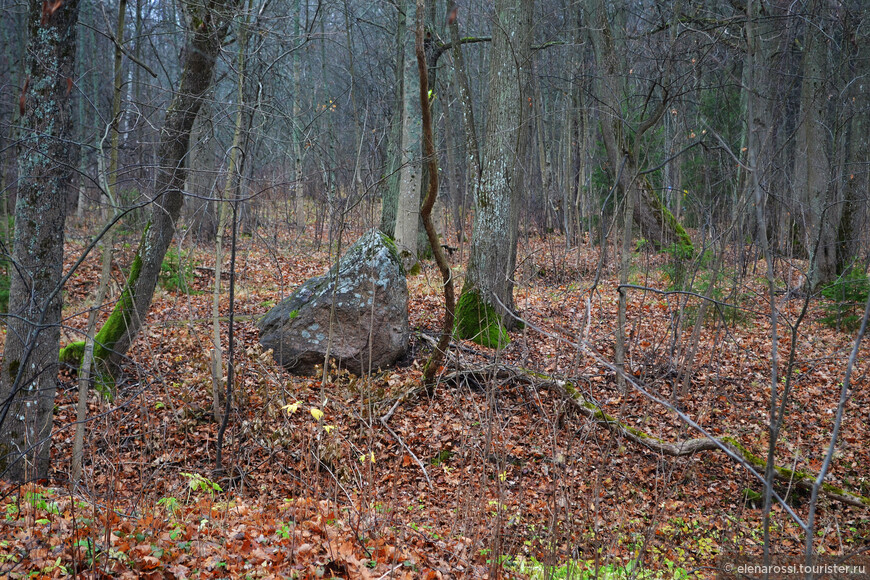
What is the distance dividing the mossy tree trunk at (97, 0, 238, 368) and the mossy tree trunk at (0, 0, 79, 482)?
1.09m

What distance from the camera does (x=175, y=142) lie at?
5895 mm

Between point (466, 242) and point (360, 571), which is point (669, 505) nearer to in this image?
point (360, 571)

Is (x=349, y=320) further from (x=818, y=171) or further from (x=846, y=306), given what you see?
(x=818, y=171)

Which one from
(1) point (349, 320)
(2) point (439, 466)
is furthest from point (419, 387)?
(1) point (349, 320)

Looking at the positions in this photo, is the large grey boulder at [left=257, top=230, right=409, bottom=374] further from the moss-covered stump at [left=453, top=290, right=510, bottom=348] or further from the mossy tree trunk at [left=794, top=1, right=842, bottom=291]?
the mossy tree trunk at [left=794, top=1, right=842, bottom=291]

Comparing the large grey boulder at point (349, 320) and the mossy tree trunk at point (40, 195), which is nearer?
the mossy tree trunk at point (40, 195)

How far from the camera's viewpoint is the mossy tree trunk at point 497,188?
6.70m

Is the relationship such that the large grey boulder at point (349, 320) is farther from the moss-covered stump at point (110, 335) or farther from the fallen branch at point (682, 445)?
the moss-covered stump at point (110, 335)

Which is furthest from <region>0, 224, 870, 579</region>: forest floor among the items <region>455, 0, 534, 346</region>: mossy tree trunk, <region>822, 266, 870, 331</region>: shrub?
<region>455, 0, 534, 346</region>: mossy tree trunk

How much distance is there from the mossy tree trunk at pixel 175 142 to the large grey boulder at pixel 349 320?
5.02 feet

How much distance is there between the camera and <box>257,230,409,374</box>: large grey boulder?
6.55 metres

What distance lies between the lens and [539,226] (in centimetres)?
1645

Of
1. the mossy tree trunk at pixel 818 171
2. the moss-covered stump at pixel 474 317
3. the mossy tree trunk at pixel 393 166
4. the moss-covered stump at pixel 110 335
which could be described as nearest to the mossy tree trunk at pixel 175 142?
the moss-covered stump at pixel 110 335

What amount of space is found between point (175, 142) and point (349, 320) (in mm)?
2793
